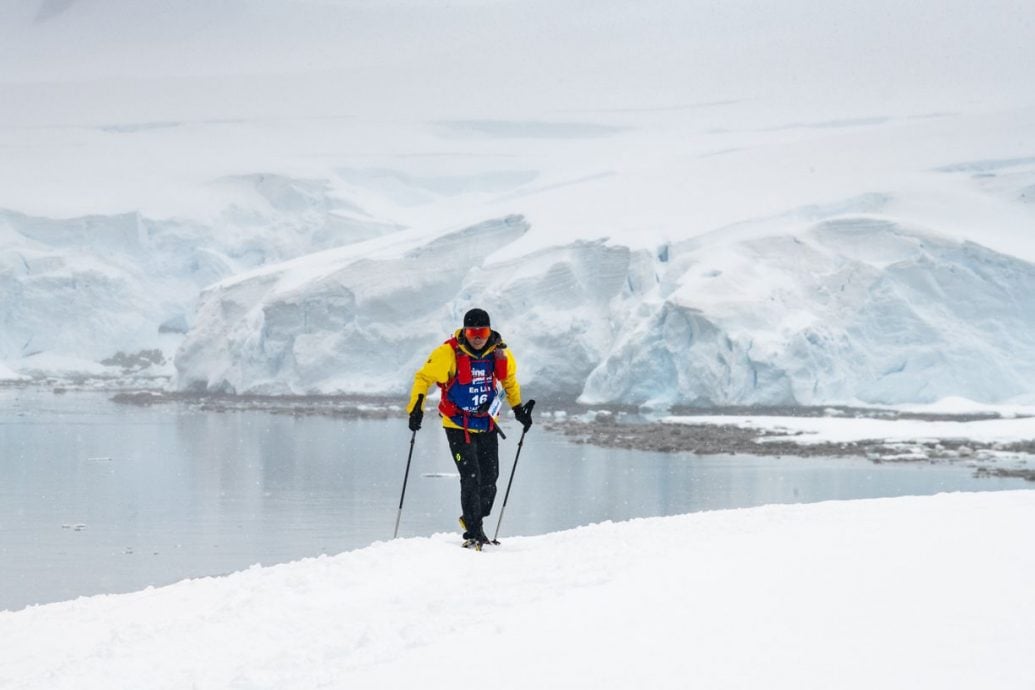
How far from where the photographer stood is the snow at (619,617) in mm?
3529

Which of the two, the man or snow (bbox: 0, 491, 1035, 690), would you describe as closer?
snow (bbox: 0, 491, 1035, 690)

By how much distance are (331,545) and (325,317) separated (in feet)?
102

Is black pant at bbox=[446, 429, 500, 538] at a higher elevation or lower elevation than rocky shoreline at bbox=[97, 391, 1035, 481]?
higher

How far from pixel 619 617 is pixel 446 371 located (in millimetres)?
2886

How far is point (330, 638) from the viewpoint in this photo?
458 cm

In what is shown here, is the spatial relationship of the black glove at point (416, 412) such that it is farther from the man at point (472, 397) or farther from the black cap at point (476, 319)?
the black cap at point (476, 319)

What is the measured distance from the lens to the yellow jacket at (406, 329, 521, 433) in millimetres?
6672

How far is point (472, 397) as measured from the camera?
6875 millimetres

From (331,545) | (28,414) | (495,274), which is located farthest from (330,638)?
(495,274)

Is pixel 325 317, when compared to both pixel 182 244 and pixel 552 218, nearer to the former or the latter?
pixel 552 218

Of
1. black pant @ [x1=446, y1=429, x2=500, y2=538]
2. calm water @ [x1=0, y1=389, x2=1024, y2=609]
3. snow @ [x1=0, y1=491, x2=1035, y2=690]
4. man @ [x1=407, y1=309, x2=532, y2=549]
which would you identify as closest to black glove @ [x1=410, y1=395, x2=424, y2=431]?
man @ [x1=407, y1=309, x2=532, y2=549]

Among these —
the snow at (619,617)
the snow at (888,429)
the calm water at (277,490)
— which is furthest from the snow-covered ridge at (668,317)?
the snow at (619,617)

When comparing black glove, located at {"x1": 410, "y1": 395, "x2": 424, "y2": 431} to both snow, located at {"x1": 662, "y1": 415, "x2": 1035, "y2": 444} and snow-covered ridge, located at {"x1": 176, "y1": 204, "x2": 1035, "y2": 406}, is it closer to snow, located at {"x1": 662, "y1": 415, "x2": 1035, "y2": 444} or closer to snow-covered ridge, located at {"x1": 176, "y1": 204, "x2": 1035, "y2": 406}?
snow, located at {"x1": 662, "y1": 415, "x2": 1035, "y2": 444}

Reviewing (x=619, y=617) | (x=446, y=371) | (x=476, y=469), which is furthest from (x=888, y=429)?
(x=619, y=617)
